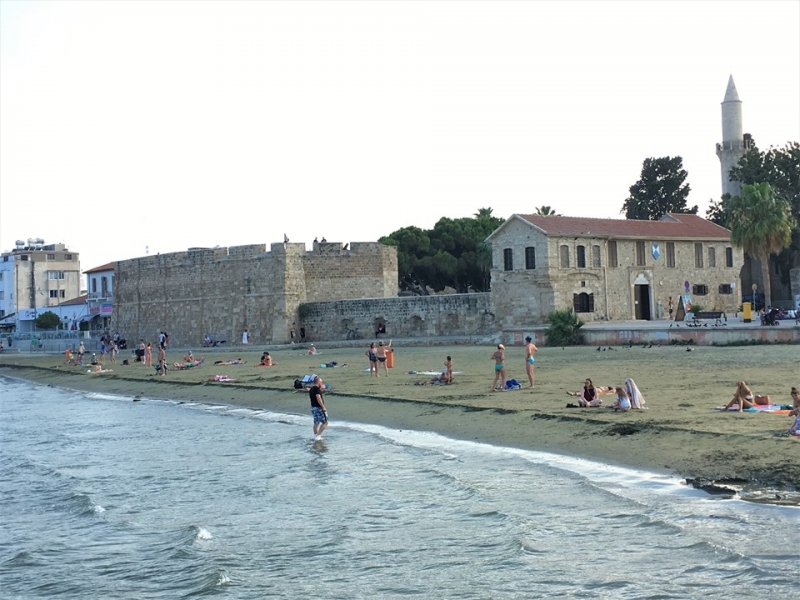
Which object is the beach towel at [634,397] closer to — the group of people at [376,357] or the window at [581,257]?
the group of people at [376,357]

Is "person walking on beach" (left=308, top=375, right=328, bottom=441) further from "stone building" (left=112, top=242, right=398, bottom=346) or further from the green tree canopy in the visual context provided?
the green tree canopy

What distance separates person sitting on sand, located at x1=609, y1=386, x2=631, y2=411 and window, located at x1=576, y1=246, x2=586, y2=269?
71.1 feet

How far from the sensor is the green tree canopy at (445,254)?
2121 inches

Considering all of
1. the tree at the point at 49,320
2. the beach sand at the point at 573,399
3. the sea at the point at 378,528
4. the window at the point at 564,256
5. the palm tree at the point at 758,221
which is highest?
the palm tree at the point at 758,221

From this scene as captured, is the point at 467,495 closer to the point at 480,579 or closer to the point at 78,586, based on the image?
the point at 480,579

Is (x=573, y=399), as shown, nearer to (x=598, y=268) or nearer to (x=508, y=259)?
(x=508, y=259)

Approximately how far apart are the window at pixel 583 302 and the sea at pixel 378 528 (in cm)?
2105

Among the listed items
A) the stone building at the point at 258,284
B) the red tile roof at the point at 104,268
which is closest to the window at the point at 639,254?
the stone building at the point at 258,284

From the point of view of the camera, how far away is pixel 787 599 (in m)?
6.82

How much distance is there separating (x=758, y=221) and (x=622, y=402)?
2535 cm

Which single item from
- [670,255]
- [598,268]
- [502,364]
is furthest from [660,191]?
[502,364]

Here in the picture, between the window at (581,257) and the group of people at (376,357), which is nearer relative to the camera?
the group of people at (376,357)

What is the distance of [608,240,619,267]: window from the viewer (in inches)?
1459

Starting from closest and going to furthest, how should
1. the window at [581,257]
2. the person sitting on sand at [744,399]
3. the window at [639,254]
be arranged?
the person sitting on sand at [744,399] < the window at [581,257] < the window at [639,254]
